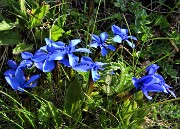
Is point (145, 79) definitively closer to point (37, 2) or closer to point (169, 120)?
point (169, 120)

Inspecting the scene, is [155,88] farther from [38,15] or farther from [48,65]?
[38,15]

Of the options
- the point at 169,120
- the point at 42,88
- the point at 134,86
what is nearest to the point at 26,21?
the point at 42,88

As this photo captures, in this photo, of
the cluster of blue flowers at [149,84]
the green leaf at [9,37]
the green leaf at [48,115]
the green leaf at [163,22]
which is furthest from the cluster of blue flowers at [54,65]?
the green leaf at [163,22]

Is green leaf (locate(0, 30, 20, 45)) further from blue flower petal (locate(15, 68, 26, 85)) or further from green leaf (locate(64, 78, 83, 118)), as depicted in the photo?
green leaf (locate(64, 78, 83, 118))

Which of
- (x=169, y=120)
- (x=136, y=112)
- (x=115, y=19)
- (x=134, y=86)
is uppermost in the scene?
(x=115, y=19)

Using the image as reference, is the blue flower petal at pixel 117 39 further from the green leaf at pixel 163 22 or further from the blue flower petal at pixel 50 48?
the green leaf at pixel 163 22

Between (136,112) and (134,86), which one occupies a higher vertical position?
(134,86)

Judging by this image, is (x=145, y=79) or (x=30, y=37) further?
(x=30, y=37)
